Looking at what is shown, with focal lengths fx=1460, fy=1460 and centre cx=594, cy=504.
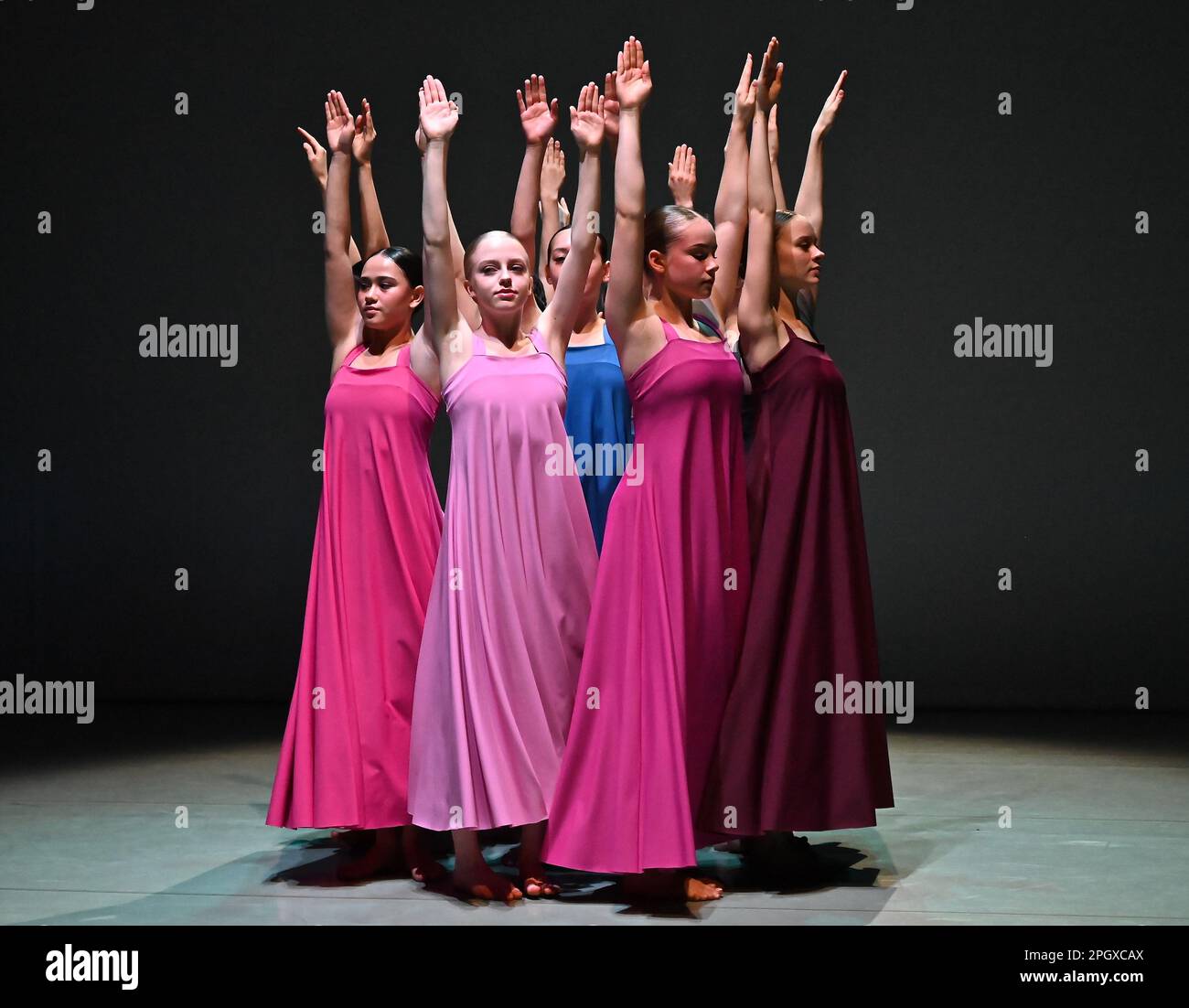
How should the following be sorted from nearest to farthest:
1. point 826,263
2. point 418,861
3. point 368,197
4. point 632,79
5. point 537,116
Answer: point 632,79
point 418,861
point 537,116
point 368,197
point 826,263

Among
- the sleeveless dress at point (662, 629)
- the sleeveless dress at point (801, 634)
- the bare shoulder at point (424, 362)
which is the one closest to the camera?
the sleeveless dress at point (662, 629)

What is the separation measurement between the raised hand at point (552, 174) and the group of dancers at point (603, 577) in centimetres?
102

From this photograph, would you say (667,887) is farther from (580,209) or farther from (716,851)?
(580,209)

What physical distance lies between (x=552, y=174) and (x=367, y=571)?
1.73m

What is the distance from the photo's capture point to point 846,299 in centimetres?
686

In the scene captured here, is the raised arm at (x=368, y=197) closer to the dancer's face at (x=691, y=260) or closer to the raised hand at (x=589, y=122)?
the raised hand at (x=589, y=122)

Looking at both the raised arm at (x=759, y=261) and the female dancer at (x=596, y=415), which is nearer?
the raised arm at (x=759, y=261)

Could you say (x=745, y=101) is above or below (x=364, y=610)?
above

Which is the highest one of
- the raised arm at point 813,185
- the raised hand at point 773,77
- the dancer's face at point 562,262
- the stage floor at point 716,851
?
the raised hand at point 773,77

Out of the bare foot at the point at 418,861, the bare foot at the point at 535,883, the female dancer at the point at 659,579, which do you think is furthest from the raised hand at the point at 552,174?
the bare foot at the point at 535,883

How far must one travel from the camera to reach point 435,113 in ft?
12.5

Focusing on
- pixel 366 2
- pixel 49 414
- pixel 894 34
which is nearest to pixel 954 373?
pixel 894 34

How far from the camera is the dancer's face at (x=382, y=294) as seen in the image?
13.7 ft

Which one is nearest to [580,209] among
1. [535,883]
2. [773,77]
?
[773,77]
